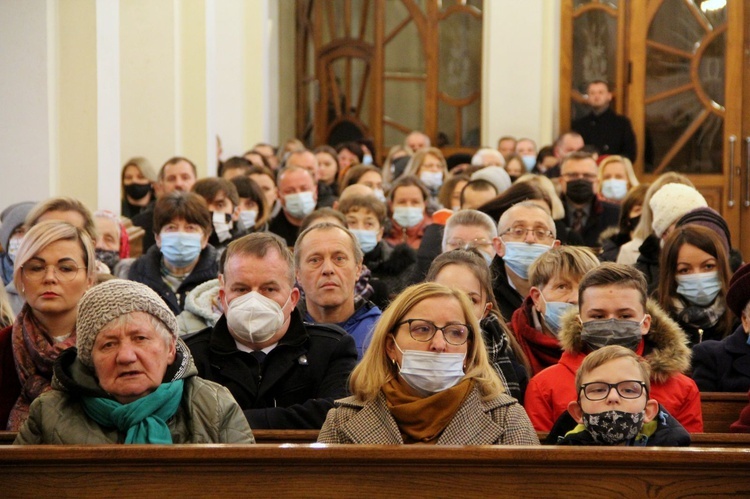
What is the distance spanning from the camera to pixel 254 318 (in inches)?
174

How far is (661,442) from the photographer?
370cm

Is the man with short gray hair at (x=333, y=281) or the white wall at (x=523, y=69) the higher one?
the white wall at (x=523, y=69)

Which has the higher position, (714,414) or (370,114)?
(370,114)

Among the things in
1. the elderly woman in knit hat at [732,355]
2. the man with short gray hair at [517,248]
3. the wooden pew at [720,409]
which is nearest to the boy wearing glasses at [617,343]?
the wooden pew at [720,409]

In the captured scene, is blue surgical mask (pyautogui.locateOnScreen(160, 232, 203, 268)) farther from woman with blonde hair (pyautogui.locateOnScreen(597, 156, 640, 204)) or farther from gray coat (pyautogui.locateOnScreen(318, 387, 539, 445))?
woman with blonde hair (pyautogui.locateOnScreen(597, 156, 640, 204))

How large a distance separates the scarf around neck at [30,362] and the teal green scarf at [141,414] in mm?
648

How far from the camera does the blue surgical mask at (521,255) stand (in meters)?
6.08

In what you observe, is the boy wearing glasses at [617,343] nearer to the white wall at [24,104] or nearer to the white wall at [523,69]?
the white wall at [24,104]

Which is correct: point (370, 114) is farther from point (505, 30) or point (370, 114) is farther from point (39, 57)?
point (39, 57)

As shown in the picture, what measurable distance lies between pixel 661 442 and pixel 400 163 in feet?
29.9

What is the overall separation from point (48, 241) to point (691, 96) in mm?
12799

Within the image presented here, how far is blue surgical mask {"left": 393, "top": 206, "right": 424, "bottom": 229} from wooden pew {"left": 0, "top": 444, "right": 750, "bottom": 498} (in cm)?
548

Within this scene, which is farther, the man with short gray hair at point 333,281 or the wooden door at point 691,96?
the wooden door at point 691,96

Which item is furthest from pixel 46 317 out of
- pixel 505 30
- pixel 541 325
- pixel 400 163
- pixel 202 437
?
pixel 505 30
